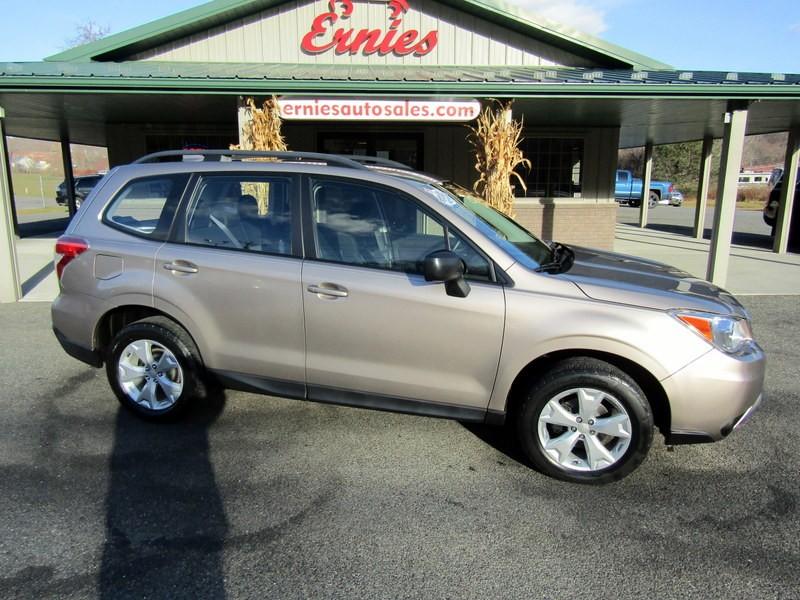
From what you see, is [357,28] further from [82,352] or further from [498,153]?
[82,352]

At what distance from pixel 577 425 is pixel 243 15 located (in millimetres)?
9947

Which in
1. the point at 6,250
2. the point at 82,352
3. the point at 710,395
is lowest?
the point at 82,352

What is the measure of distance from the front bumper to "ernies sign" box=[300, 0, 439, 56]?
29.9ft

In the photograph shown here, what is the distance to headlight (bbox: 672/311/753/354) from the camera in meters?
3.13

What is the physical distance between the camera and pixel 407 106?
25.1 feet

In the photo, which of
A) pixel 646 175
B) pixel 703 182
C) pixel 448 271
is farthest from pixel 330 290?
pixel 646 175

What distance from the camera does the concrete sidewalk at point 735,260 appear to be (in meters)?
9.22

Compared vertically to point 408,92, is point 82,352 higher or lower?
lower

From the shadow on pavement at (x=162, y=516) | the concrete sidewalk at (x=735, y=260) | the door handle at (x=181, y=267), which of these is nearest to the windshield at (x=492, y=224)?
the door handle at (x=181, y=267)

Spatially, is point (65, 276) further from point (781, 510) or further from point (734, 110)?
point (734, 110)

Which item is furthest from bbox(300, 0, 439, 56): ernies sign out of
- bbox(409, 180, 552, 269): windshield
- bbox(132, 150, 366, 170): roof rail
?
bbox(409, 180, 552, 269): windshield

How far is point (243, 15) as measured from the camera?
1025 centimetres

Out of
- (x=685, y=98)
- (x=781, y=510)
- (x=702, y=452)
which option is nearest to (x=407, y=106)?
(x=685, y=98)

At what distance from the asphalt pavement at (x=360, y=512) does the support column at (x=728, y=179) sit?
460 cm
